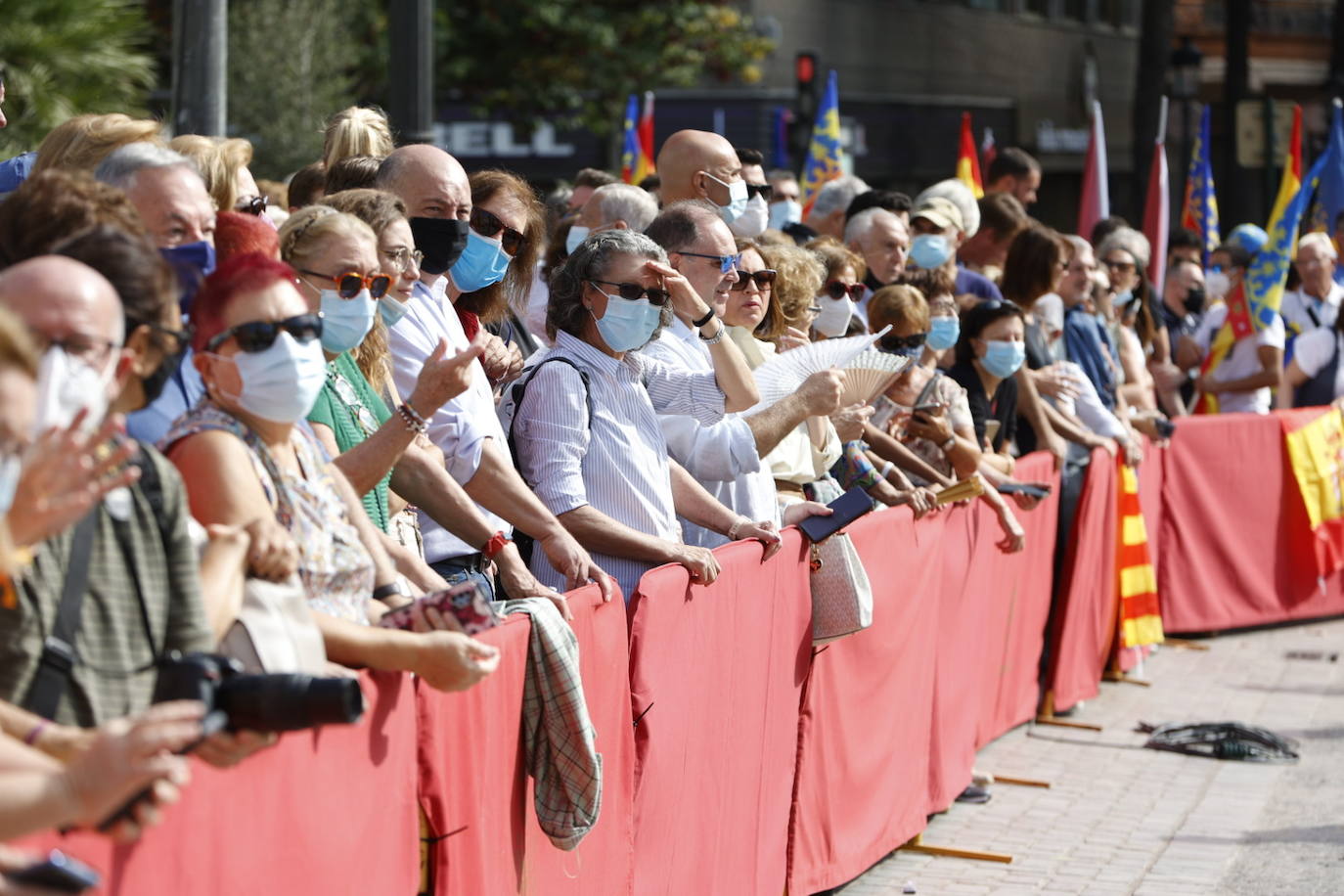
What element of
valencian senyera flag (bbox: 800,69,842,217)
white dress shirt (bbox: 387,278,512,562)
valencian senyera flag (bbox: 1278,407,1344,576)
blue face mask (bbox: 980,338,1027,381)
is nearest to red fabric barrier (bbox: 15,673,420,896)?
white dress shirt (bbox: 387,278,512,562)

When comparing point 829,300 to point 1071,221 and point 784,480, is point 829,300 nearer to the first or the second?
point 784,480

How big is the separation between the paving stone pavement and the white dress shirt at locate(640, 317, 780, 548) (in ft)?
4.91

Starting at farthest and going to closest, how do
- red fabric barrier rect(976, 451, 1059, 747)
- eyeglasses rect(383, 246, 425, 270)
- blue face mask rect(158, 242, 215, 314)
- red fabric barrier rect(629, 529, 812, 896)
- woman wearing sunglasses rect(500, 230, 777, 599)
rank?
red fabric barrier rect(976, 451, 1059, 747)
woman wearing sunglasses rect(500, 230, 777, 599)
red fabric barrier rect(629, 529, 812, 896)
eyeglasses rect(383, 246, 425, 270)
blue face mask rect(158, 242, 215, 314)

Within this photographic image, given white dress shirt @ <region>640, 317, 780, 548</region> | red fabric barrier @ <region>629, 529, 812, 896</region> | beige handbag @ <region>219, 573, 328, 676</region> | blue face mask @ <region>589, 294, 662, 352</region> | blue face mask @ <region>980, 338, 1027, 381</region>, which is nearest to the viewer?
beige handbag @ <region>219, 573, 328, 676</region>

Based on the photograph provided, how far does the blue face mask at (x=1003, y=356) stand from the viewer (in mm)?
9430

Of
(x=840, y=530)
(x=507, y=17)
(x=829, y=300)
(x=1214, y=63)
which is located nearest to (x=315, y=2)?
(x=507, y=17)

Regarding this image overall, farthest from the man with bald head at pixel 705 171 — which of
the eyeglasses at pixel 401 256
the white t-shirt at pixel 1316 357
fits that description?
the white t-shirt at pixel 1316 357

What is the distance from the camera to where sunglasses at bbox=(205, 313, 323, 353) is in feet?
12.4

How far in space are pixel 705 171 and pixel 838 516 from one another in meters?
1.93

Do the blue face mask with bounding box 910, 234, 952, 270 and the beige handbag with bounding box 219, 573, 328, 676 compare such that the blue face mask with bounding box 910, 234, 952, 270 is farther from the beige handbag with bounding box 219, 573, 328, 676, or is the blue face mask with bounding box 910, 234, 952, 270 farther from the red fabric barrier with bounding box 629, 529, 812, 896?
the beige handbag with bounding box 219, 573, 328, 676

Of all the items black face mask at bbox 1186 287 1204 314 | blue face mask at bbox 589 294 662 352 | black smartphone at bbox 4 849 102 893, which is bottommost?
black face mask at bbox 1186 287 1204 314

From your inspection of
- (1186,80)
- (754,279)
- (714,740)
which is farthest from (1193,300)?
(714,740)

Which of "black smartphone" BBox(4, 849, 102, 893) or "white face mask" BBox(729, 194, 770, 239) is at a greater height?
"white face mask" BBox(729, 194, 770, 239)

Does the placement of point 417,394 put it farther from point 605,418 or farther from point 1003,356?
point 1003,356
